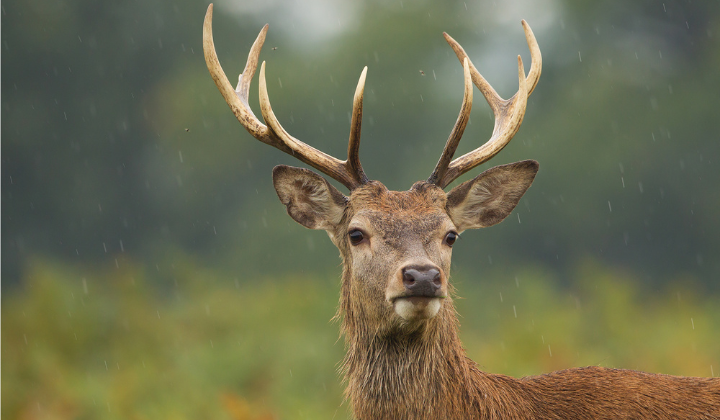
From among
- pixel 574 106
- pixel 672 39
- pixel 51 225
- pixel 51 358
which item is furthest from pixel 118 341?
pixel 672 39

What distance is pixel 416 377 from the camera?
14.6ft

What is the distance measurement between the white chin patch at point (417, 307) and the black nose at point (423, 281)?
3 centimetres

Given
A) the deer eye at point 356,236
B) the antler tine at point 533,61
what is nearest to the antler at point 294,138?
the deer eye at point 356,236

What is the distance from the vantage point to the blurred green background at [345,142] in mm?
20688

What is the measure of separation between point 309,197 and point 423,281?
1.12 metres

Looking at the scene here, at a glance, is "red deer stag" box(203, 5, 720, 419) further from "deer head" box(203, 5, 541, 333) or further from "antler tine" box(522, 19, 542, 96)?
"antler tine" box(522, 19, 542, 96)

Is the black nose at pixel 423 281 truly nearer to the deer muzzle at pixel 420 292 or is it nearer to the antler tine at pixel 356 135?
the deer muzzle at pixel 420 292

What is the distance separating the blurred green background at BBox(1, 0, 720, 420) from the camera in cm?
2069

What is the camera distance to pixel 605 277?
1642 cm

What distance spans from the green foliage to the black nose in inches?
196

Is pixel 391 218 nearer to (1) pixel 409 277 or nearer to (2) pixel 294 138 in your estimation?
(1) pixel 409 277

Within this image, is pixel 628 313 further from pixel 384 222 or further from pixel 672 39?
pixel 672 39

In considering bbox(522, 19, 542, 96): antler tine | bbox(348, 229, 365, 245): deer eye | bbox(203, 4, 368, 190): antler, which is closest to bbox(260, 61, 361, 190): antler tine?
bbox(203, 4, 368, 190): antler

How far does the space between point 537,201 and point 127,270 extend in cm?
1227
